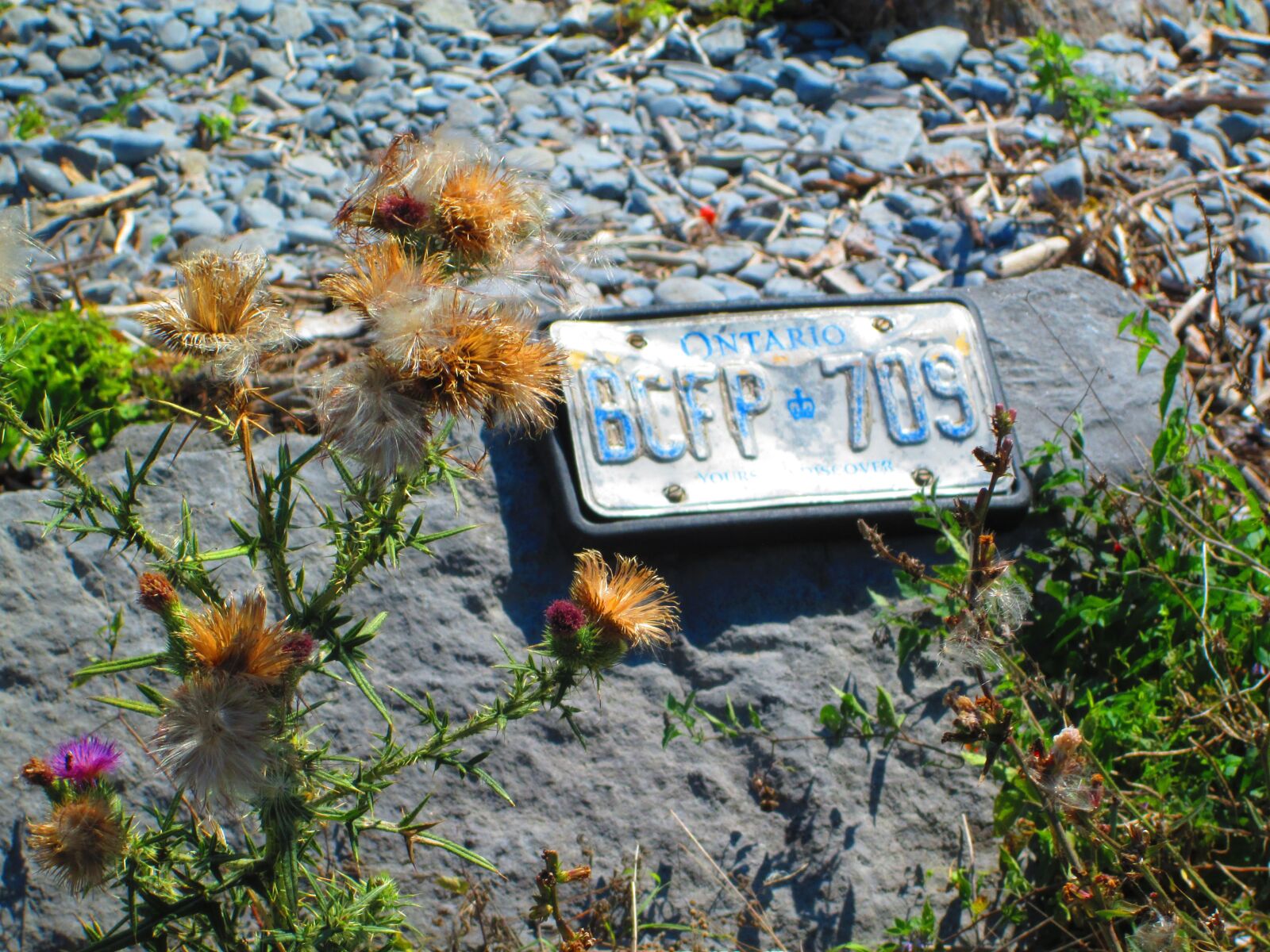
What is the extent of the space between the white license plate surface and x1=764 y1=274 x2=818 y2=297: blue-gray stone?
1.06 meters

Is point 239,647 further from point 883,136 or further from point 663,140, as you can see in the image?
point 883,136

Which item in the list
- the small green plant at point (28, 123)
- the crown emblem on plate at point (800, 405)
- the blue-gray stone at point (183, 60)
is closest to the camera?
the crown emblem on plate at point (800, 405)

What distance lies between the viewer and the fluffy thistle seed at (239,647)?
152 centimetres

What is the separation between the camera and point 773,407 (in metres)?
3.07

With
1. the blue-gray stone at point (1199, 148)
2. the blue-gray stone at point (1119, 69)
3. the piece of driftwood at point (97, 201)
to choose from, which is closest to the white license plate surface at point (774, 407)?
the blue-gray stone at point (1199, 148)

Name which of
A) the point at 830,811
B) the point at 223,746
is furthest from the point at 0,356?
the point at 830,811

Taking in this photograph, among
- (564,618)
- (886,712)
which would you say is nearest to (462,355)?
(564,618)

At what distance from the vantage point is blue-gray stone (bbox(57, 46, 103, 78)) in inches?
211

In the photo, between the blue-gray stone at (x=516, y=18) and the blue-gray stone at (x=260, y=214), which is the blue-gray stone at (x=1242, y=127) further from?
the blue-gray stone at (x=260, y=214)

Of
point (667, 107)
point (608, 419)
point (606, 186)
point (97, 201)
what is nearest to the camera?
point (608, 419)

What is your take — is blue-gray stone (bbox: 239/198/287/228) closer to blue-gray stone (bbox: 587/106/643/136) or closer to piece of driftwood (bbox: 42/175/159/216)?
piece of driftwood (bbox: 42/175/159/216)

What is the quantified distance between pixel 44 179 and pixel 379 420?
3.86m

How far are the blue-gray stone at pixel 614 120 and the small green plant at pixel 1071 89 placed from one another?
1.73m

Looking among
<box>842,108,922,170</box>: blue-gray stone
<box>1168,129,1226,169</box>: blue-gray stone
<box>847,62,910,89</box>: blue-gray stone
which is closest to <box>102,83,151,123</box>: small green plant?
<box>842,108,922,170</box>: blue-gray stone
